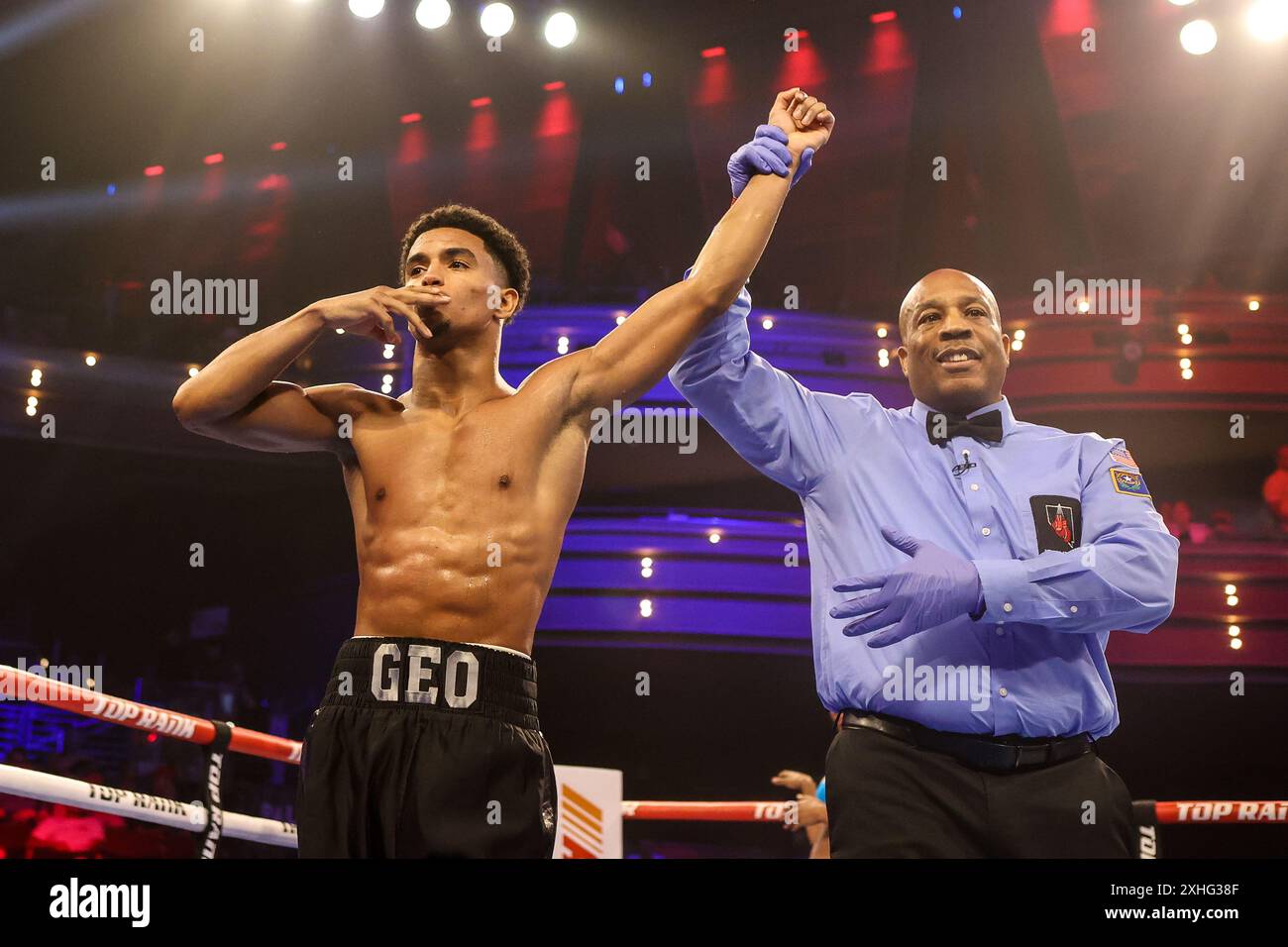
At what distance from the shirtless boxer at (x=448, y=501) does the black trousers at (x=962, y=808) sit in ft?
1.82

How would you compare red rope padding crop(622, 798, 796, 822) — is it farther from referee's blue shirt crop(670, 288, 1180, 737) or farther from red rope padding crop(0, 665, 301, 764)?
referee's blue shirt crop(670, 288, 1180, 737)

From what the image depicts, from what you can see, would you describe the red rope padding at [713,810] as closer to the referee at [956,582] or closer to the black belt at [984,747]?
the referee at [956,582]

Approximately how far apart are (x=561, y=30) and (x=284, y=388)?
4.78m

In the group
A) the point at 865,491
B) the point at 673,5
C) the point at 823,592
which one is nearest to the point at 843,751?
the point at 823,592

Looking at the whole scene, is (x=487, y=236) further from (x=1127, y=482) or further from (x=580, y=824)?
(x=580, y=824)

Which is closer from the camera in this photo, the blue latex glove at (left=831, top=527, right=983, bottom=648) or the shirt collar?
the blue latex glove at (left=831, top=527, right=983, bottom=648)

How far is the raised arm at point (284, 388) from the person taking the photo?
199 centimetres

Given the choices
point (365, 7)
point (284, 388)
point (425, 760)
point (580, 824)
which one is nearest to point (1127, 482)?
point (425, 760)

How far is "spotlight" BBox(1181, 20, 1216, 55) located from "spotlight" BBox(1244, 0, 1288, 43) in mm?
203

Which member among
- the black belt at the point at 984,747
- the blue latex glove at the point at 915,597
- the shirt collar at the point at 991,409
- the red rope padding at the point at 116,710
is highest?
the shirt collar at the point at 991,409

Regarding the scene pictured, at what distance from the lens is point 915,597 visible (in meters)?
2.05

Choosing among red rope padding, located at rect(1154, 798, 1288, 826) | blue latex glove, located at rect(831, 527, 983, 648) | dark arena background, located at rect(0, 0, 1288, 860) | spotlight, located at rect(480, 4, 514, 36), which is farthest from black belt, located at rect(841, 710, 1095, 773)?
spotlight, located at rect(480, 4, 514, 36)

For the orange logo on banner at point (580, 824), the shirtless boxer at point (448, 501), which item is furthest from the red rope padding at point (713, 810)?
the shirtless boxer at point (448, 501)

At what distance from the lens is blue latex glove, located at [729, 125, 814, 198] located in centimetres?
221
